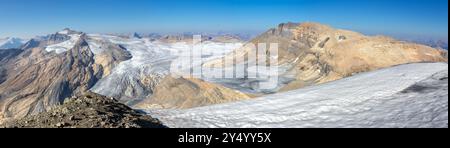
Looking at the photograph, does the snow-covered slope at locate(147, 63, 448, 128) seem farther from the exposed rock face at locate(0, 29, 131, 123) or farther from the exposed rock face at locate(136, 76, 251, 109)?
the exposed rock face at locate(0, 29, 131, 123)

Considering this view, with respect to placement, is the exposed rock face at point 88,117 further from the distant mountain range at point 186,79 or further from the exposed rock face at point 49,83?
the exposed rock face at point 49,83

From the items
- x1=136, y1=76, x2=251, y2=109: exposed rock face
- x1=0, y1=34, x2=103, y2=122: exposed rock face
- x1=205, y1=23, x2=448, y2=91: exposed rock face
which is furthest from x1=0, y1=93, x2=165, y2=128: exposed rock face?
x1=0, y1=34, x2=103, y2=122: exposed rock face

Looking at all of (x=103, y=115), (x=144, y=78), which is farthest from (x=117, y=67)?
(x=103, y=115)

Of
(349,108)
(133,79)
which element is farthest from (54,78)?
(349,108)

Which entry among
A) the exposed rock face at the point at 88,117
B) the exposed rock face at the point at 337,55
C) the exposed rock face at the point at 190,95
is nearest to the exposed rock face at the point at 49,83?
the exposed rock face at the point at 190,95

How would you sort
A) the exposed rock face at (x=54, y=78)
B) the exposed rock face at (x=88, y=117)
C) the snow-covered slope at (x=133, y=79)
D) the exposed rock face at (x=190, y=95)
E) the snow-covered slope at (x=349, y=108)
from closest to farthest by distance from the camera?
the exposed rock face at (x=88, y=117), the snow-covered slope at (x=349, y=108), the exposed rock face at (x=190, y=95), the exposed rock face at (x=54, y=78), the snow-covered slope at (x=133, y=79)
